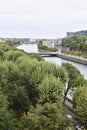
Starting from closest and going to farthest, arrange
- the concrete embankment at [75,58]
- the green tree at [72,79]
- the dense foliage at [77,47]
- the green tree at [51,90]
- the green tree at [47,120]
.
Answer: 1. the green tree at [47,120]
2. the green tree at [51,90]
3. the green tree at [72,79]
4. the concrete embankment at [75,58]
5. the dense foliage at [77,47]

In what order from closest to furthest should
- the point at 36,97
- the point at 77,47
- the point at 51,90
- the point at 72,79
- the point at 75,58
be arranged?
the point at 51,90 → the point at 36,97 → the point at 72,79 → the point at 75,58 → the point at 77,47

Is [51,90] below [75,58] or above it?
above

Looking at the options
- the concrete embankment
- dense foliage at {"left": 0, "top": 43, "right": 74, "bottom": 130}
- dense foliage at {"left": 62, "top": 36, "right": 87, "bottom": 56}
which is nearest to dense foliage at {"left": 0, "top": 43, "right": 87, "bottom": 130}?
dense foliage at {"left": 0, "top": 43, "right": 74, "bottom": 130}

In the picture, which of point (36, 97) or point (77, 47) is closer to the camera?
point (36, 97)

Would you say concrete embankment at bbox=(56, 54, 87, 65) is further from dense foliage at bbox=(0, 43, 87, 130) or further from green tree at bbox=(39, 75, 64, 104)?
green tree at bbox=(39, 75, 64, 104)

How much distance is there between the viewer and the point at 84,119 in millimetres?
18844

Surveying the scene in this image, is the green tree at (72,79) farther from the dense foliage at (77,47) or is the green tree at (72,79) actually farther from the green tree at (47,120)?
the dense foliage at (77,47)

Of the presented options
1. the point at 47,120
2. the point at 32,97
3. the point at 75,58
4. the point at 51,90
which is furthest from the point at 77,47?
the point at 47,120

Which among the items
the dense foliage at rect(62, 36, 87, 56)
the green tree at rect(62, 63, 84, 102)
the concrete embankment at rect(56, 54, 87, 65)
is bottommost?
the concrete embankment at rect(56, 54, 87, 65)

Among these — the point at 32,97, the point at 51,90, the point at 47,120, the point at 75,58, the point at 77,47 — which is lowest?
the point at 75,58

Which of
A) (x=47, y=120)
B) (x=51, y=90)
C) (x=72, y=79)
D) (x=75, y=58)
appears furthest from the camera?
(x=75, y=58)

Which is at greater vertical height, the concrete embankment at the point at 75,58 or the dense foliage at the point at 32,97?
the dense foliage at the point at 32,97

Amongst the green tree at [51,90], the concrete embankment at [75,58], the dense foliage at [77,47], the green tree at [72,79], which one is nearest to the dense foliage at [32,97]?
the green tree at [51,90]

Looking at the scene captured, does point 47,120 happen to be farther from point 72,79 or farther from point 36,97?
point 72,79
